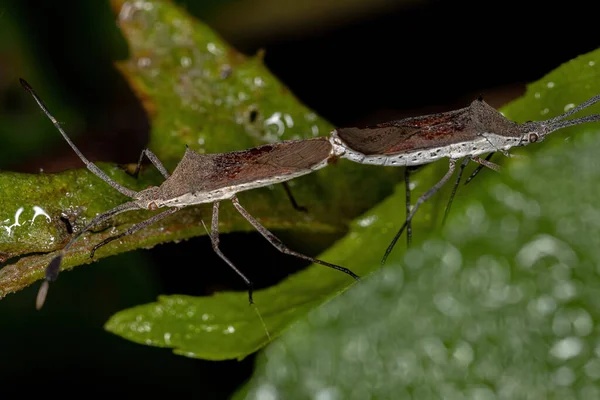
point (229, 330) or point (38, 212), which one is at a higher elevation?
point (38, 212)

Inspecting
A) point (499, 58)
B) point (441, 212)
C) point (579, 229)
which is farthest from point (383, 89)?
point (579, 229)

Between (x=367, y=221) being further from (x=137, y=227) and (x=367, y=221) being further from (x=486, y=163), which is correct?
(x=137, y=227)

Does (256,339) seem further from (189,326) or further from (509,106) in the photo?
(509,106)

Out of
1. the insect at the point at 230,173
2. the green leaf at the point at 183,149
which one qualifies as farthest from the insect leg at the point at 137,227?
the insect at the point at 230,173

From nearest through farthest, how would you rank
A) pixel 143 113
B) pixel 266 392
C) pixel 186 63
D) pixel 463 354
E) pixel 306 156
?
1. pixel 463 354
2. pixel 266 392
3. pixel 306 156
4. pixel 186 63
5. pixel 143 113

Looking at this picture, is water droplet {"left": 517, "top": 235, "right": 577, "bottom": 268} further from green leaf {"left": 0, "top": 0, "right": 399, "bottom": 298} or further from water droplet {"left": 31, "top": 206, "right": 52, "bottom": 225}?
water droplet {"left": 31, "top": 206, "right": 52, "bottom": 225}

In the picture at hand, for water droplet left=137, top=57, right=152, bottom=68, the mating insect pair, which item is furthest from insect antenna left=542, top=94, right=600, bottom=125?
water droplet left=137, top=57, right=152, bottom=68

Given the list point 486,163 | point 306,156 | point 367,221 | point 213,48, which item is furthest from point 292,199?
point 213,48

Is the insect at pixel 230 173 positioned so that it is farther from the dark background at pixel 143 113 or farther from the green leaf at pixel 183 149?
the dark background at pixel 143 113
